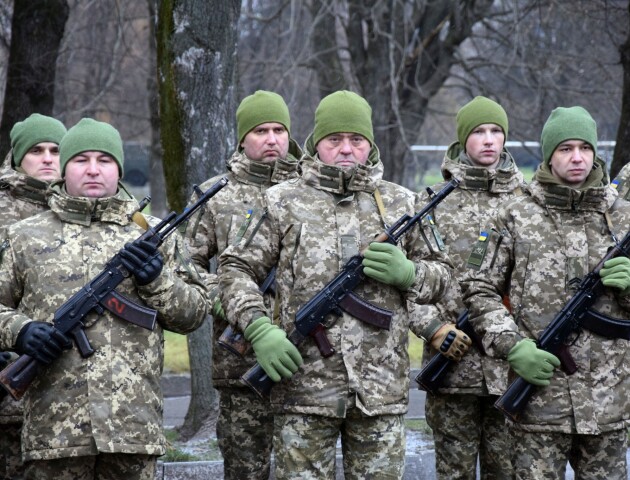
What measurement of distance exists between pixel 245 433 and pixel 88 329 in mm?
1551

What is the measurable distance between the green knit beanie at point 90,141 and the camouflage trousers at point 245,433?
1664 millimetres

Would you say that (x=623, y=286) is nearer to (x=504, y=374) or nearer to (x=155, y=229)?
(x=504, y=374)

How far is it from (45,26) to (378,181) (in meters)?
6.57

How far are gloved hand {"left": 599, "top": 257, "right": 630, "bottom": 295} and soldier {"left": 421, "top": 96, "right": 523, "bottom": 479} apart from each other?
46.9 inches

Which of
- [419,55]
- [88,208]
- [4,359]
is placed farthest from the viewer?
[419,55]

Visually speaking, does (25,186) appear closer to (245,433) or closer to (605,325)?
(245,433)

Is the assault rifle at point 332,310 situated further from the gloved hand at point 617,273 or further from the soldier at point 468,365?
the soldier at point 468,365

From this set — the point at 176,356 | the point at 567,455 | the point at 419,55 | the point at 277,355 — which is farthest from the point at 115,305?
the point at 419,55

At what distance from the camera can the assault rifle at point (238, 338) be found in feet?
20.0

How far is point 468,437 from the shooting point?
6582 mm

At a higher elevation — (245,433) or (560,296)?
(560,296)

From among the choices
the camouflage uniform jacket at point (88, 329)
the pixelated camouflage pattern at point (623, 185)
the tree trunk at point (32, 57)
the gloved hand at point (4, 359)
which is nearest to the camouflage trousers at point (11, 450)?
the gloved hand at point (4, 359)

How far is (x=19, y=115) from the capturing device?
10969 mm

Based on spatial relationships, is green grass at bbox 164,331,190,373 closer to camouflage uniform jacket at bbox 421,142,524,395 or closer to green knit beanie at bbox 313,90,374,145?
camouflage uniform jacket at bbox 421,142,524,395
